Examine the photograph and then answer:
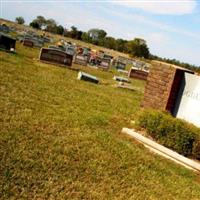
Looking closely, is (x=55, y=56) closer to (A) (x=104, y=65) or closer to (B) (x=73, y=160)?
(A) (x=104, y=65)

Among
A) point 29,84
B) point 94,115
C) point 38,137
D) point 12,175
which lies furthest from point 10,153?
point 29,84

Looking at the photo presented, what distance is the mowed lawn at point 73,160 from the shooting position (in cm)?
547

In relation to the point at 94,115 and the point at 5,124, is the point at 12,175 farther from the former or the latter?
the point at 94,115

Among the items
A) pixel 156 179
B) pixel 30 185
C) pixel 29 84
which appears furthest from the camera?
pixel 29 84

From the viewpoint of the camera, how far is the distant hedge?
869cm

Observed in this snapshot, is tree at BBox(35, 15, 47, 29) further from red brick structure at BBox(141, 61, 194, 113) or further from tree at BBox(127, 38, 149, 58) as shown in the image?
red brick structure at BBox(141, 61, 194, 113)

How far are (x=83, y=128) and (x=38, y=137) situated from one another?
1.84 meters

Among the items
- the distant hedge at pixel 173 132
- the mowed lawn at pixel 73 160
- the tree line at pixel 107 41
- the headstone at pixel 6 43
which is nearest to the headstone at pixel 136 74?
the headstone at pixel 6 43

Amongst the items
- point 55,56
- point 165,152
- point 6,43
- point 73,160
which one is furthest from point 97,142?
point 6,43

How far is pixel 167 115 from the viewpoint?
9664mm

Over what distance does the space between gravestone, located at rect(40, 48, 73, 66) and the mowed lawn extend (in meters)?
13.6

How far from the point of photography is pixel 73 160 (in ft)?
21.5

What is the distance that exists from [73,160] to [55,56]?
1879 centimetres

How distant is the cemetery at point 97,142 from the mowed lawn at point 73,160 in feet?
0.05
